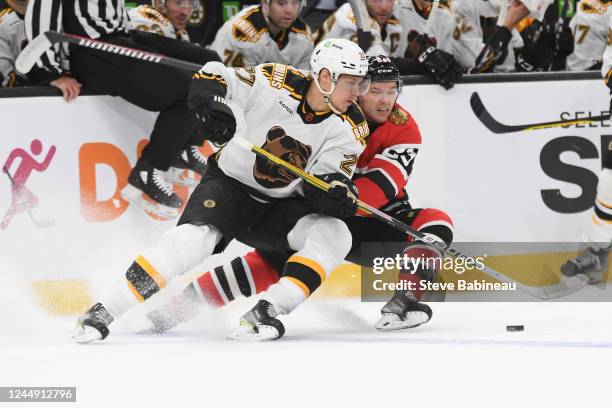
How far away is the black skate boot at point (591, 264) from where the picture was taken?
16.5 ft

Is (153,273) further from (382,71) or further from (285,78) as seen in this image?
(382,71)

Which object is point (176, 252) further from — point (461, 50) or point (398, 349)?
point (461, 50)

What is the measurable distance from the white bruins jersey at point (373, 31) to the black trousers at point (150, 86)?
0.89 metres

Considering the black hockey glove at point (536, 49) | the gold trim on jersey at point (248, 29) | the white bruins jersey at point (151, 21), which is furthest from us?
the black hockey glove at point (536, 49)

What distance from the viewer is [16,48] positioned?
4.96 metres

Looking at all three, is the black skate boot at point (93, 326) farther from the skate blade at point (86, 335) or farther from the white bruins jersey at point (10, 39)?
the white bruins jersey at point (10, 39)

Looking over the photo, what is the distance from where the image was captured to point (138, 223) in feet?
16.5

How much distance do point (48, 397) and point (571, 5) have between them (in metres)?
4.62

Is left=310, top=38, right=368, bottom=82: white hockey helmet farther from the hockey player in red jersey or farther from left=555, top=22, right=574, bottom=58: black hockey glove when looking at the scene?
left=555, top=22, right=574, bottom=58: black hockey glove

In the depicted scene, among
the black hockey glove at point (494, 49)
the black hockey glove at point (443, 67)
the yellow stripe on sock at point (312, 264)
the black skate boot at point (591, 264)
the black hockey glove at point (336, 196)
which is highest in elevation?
the black hockey glove at point (494, 49)

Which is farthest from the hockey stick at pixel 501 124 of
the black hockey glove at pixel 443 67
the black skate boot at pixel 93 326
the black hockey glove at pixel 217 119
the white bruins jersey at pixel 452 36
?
the black skate boot at pixel 93 326

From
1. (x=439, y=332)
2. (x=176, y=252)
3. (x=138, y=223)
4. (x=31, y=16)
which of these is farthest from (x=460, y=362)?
(x=31, y=16)

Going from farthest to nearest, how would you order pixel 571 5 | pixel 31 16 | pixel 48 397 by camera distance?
pixel 571 5 < pixel 31 16 < pixel 48 397

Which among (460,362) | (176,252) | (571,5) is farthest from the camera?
(571,5)
